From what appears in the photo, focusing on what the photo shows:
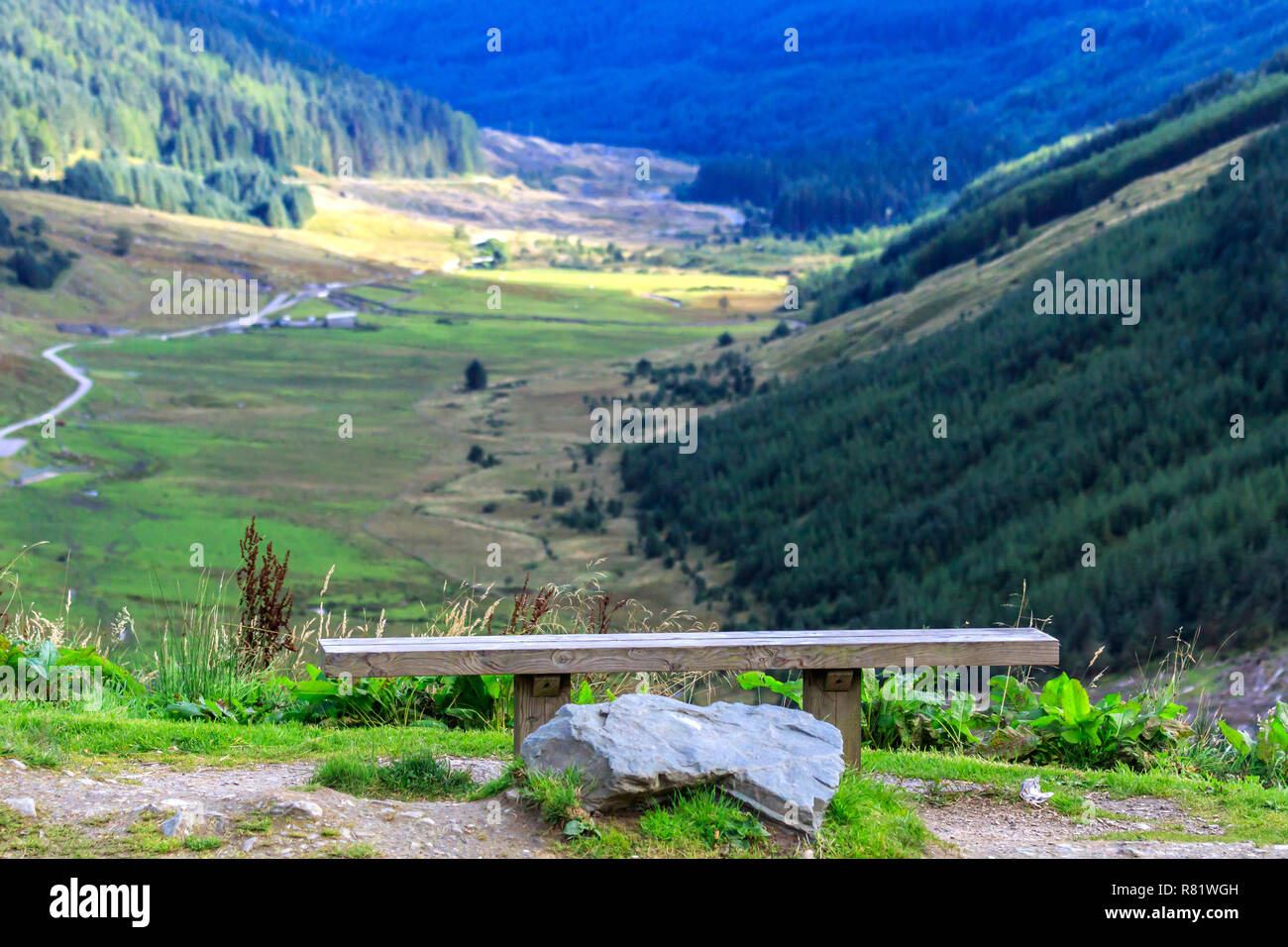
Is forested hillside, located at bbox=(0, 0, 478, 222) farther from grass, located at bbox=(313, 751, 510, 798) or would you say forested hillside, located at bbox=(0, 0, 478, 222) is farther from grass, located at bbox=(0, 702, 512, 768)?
grass, located at bbox=(313, 751, 510, 798)

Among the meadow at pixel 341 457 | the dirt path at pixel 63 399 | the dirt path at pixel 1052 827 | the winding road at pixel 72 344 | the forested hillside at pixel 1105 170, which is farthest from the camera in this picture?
the winding road at pixel 72 344

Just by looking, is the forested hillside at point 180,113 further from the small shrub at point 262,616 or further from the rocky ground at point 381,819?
the rocky ground at point 381,819

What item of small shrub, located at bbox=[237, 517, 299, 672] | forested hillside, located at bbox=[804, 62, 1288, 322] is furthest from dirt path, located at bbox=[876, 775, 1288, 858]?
forested hillside, located at bbox=[804, 62, 1288, 322]

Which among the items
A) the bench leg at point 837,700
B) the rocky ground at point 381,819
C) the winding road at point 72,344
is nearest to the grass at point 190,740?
the rocky ground at point 381,819

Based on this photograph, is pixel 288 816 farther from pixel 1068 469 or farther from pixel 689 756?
pixel 1068 469

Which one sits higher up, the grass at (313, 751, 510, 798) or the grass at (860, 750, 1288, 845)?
the grass at (313, 751, 510, 798)

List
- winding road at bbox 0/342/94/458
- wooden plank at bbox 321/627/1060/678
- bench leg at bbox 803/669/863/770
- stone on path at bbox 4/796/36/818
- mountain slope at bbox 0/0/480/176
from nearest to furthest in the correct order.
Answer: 1. stone on path at bbox 4/796/36/818
2. wooden plank at bbox 321/627/1060/678
3. bench leg at bbox 803/669/863/770
4. winding road at bbox 0/342/94/458
5. mountain slope at bbox 0/0/480/176

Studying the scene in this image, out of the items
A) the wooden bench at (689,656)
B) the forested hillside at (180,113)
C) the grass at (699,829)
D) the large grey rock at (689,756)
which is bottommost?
the grass at (699,829)
